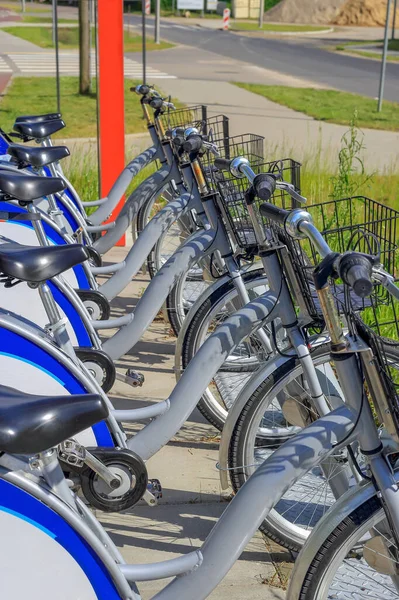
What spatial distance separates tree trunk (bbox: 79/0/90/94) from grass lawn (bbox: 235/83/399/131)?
3.36 metres

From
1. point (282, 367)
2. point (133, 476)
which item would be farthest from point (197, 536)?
point (282, 367)

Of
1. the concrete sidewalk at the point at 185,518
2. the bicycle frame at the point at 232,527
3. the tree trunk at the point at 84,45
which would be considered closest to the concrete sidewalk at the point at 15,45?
the tree trunk at the point at 84,45

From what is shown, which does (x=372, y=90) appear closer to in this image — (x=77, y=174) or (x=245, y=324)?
(x=77, y=174)

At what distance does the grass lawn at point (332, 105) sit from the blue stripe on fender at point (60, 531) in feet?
37.1

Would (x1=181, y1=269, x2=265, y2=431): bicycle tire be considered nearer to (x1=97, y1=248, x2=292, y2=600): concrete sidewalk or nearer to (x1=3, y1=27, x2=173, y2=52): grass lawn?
(x1=97, y1=248, x2=292, y2=600): concrete sidewalk

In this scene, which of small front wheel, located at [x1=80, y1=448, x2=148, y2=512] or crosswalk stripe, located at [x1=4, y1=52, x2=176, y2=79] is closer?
small front wheel, located at [x1=80, y1=448, x2=148, y2=512]

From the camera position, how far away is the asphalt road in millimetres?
19505

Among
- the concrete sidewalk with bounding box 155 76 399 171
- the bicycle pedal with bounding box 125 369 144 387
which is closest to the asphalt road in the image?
the concrete sidewalk with bounding box 155 76 399 171

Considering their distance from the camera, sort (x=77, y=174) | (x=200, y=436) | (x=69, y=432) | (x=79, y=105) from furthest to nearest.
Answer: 1. (x=79, y=105)
2. (x=77, y=174)
3. (x=200, y=436)
4. (x=69, y=432)

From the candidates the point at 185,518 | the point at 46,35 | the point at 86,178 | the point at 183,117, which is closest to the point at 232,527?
the point at 185,518

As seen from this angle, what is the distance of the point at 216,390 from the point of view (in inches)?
155

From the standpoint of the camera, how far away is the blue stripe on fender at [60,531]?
182 centimetres

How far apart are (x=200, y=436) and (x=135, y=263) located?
2.98ft

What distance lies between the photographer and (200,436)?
379 cm
